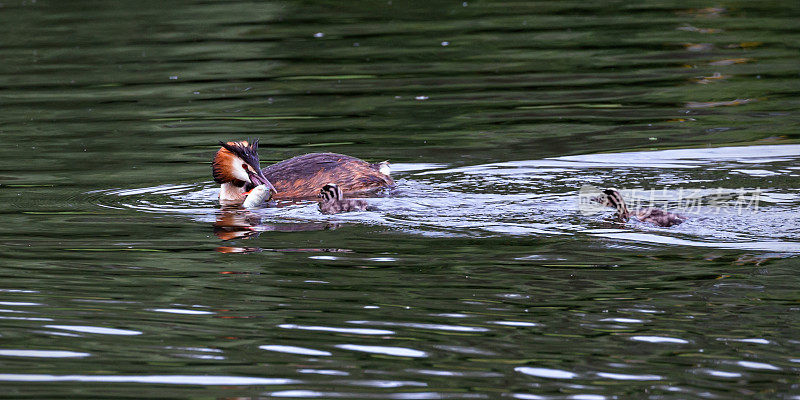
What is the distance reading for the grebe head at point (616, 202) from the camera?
869 cm

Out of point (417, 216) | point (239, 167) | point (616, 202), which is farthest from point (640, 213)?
point (239, 167)

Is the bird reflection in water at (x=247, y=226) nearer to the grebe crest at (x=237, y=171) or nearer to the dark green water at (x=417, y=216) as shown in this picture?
the dark green water at (x=417, y=216)

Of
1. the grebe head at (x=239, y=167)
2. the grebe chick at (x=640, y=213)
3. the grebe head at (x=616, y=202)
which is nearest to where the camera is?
the grebe chick at (x=640, y=213)

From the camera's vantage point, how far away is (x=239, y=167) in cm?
1032

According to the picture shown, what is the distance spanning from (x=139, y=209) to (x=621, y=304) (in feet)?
15.3

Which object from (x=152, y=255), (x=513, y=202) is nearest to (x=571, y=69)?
(x=513, y=202)

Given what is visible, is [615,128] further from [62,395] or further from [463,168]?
[62,395]

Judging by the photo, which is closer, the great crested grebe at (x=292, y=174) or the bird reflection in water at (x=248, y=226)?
the bird reflection in water at (x=248, y=226)

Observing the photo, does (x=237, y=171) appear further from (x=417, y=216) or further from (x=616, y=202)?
(x=616, y=202)

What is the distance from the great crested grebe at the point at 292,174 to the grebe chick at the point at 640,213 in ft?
7.50

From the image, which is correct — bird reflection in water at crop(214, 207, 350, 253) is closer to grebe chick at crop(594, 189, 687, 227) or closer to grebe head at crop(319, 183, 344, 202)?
grebe head at crop(319, 183, 344, 202)

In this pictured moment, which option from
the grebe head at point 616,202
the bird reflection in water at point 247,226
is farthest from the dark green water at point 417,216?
the grebe head at point 616,202

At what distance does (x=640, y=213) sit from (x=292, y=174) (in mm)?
3175

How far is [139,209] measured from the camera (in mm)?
9922
